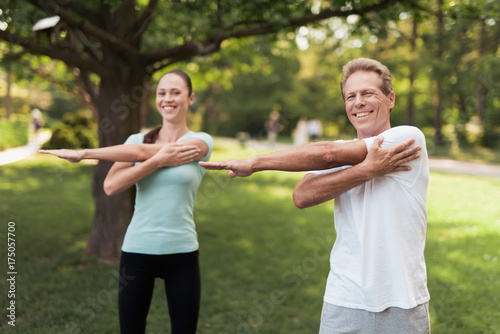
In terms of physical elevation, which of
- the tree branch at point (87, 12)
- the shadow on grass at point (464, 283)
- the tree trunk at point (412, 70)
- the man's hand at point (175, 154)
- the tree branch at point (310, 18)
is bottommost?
the shadow on grass at point (464, 283)

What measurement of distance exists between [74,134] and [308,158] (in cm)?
1694

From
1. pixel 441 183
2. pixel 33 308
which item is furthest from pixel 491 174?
pixel 33 308

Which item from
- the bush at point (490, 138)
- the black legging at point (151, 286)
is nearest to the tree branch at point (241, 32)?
the black legging at point (151, 286)

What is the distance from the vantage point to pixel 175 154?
2.56 meters

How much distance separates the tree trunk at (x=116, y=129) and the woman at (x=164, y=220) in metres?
3.60

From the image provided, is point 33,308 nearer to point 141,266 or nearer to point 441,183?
point 141,266

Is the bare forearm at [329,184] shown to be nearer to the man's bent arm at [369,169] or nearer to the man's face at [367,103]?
the man's bent arm at [369,169]

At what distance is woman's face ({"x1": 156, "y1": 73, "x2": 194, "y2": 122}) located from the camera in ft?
8.80

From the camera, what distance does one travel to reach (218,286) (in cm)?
560

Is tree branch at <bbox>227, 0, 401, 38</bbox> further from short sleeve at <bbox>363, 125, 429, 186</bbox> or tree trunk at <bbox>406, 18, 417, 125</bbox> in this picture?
tree trunk at <bbox>406, 18, 417, 125</bbox>

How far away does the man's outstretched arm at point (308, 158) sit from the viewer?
180 cm

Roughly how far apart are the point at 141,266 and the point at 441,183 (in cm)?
1266

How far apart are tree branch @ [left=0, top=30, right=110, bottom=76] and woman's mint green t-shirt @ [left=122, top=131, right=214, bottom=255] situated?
3.06 meters

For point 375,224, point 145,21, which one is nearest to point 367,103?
point 375,224
